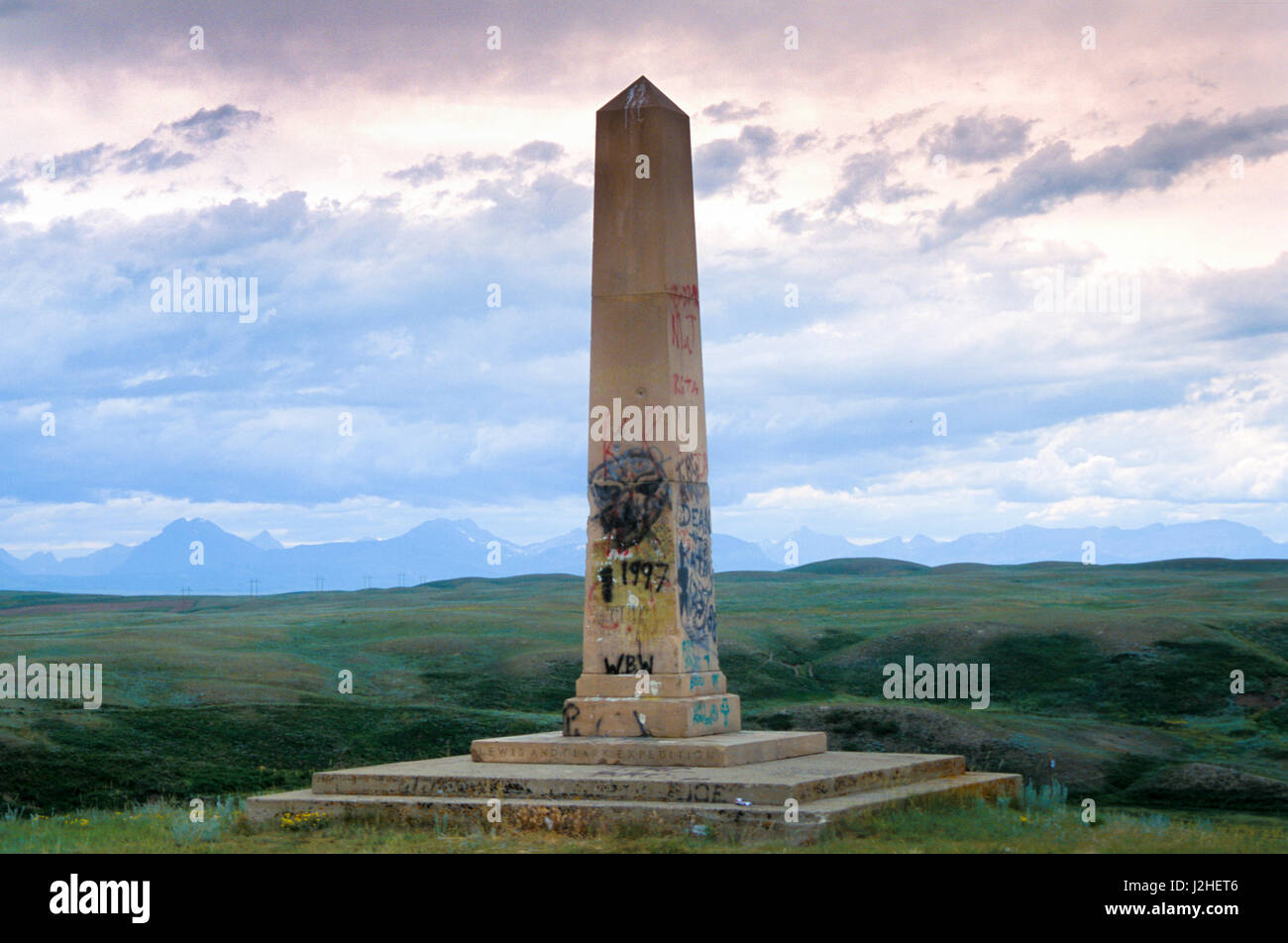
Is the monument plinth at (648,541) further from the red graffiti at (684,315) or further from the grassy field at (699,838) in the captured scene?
the grassy field at (699,838)

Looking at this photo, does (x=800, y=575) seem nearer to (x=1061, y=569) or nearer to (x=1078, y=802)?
(x=1061, y=569)

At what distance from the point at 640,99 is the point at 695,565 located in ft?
20.4

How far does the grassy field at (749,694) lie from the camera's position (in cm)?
2644

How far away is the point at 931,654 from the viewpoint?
42531 millimetres

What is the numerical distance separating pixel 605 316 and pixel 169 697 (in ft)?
66.0

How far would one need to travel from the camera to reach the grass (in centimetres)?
1353

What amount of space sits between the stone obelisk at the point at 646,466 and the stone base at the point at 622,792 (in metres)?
1.49

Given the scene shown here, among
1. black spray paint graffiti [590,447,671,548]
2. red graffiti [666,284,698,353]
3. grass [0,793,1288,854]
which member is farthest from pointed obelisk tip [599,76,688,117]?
grass [0,793,1288,854]

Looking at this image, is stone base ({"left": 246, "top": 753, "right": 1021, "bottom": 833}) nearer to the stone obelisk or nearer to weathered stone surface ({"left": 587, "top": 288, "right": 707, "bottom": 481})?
the stone obelisk

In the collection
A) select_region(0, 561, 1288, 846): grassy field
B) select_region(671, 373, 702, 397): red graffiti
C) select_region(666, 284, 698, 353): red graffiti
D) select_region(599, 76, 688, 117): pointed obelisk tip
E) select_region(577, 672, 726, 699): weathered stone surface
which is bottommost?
select_region(0, 561, 1288, 846): grassy field

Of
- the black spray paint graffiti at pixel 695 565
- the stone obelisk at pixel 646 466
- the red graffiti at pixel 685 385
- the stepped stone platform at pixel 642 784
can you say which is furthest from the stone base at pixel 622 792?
the red graffiti at pixel 685 385

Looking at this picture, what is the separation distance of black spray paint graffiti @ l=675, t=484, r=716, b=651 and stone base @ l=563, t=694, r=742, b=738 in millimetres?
890

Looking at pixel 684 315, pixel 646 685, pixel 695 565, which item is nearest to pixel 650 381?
pixel 684 315

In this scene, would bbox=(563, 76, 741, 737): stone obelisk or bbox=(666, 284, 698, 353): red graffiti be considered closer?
bbox=(563, 76, 741, 737): stone obelisk
